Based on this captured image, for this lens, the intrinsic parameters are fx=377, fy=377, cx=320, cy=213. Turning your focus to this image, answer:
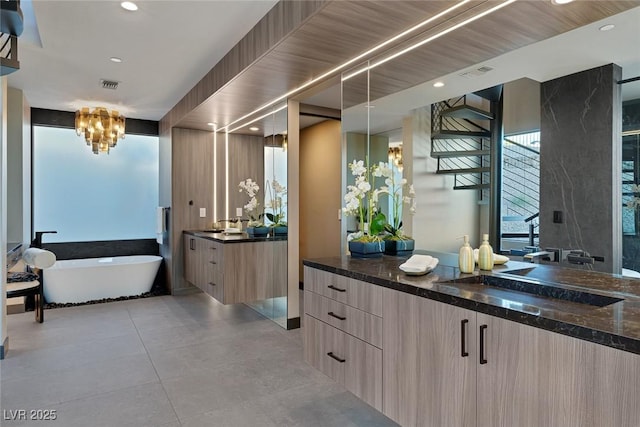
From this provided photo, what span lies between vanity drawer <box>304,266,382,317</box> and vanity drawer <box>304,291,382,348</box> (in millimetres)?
29

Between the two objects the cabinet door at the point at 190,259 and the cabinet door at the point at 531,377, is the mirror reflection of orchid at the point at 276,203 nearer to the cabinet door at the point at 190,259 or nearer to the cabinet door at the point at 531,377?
the cabinet door at the point at 190,259

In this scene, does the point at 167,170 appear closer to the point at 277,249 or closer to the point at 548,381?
the point at 277,249

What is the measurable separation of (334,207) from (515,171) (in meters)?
3.48

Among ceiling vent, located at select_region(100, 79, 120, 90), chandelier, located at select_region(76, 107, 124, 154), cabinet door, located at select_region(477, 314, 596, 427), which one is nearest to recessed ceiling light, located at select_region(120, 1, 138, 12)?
ceiling vent, located at select_region(100, 79, 120, 90)

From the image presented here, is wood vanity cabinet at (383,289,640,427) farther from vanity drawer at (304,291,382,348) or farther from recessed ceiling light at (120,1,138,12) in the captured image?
recessed ceiling light at (120,1,138,12)

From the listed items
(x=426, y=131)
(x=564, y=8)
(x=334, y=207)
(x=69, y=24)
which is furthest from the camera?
(x=334, y=207)

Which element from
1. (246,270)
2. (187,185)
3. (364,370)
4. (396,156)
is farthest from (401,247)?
(187,185)

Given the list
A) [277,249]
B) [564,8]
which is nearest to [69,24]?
[277,249]

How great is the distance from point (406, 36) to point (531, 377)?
1.95 metres

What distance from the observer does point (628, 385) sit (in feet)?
3.18

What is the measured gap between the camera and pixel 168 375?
2844mm

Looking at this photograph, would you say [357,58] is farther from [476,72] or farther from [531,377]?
[531,377]

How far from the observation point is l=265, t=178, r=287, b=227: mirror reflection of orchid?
Answer: 4047mm

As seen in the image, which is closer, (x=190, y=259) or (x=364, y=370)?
(x=364, y=370)
